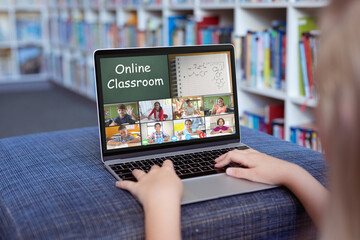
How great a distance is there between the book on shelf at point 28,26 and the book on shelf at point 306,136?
175 inches

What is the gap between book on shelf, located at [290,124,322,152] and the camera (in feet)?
6.37

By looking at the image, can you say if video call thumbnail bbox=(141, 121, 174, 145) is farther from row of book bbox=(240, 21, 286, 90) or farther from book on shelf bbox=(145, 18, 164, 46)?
book on shelf bbox=(145, 18, 164, 46)

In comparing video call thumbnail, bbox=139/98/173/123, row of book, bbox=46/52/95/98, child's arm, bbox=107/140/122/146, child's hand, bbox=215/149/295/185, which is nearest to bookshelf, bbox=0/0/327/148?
row of book, bbox=46/52/95/98

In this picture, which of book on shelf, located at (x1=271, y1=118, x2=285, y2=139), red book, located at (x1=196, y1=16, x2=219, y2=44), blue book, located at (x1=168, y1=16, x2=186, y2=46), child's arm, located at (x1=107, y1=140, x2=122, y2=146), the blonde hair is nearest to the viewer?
the blonde hair

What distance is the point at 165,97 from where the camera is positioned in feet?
3.32

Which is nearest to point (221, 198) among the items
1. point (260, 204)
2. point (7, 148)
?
point (260, 204)

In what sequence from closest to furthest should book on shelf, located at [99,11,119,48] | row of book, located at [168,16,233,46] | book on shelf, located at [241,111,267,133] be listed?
book on shelf, located at [241,111,267,133], row of book, located at [168,16,233,46], book on shelf, located at [99,11,119,48]

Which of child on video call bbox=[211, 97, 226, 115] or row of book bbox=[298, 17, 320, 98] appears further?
row of book bbox=[298, 17, 320, 98]

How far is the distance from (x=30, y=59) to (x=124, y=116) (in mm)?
5014

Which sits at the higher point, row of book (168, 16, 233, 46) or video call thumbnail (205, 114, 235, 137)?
row of book (168, 16, 233, 46)

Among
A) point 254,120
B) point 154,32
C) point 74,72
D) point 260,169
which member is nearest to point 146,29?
point 154,32

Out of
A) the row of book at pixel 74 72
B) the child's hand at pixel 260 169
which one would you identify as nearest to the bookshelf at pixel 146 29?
the row of book at pixel 74 72

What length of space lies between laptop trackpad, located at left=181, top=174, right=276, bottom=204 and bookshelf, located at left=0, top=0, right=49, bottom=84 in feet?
16.6

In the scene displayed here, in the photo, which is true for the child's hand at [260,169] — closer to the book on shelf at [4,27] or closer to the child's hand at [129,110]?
the child's hand at [129,110]
